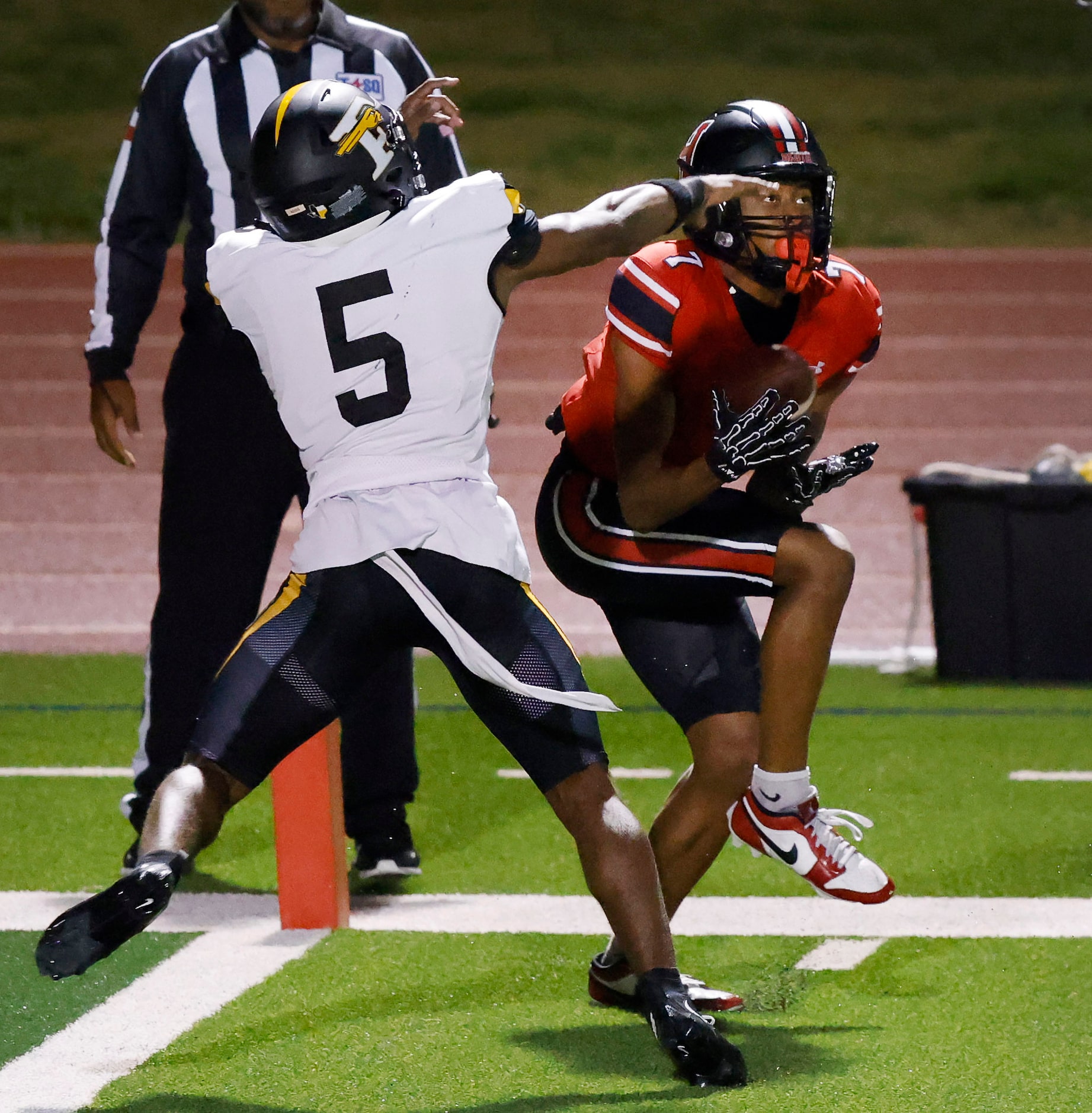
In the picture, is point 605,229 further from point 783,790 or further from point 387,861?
point 387,861

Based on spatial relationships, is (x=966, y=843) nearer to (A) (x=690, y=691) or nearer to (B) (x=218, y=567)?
(A) (x=690, y=691)

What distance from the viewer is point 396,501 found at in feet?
8.91

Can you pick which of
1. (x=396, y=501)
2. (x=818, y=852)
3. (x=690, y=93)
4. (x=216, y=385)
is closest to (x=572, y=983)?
(x=818, y=852)

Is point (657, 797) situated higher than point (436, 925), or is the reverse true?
point (436, 925)

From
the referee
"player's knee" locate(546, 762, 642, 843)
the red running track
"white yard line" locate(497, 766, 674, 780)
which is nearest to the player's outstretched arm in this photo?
"player's knee" locate(546, 762, 642, 843)

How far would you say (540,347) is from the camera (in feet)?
36.7

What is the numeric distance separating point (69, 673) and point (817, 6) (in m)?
13.4

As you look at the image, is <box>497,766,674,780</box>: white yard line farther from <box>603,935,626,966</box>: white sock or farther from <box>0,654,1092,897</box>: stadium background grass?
<box>603,935,626,966</box>: white sock

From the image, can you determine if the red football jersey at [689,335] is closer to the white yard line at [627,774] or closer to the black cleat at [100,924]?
the black cleat at [100,924]

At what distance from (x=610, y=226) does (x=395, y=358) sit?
0.41 m

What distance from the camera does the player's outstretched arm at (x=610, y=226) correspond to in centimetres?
277

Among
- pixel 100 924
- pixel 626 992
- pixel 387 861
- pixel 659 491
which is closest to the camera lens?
pixel 100 924

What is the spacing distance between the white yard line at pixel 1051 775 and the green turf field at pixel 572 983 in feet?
0.16

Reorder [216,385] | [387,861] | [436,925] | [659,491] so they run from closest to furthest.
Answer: [659,491], [436,925], [216,385], [387,861]
